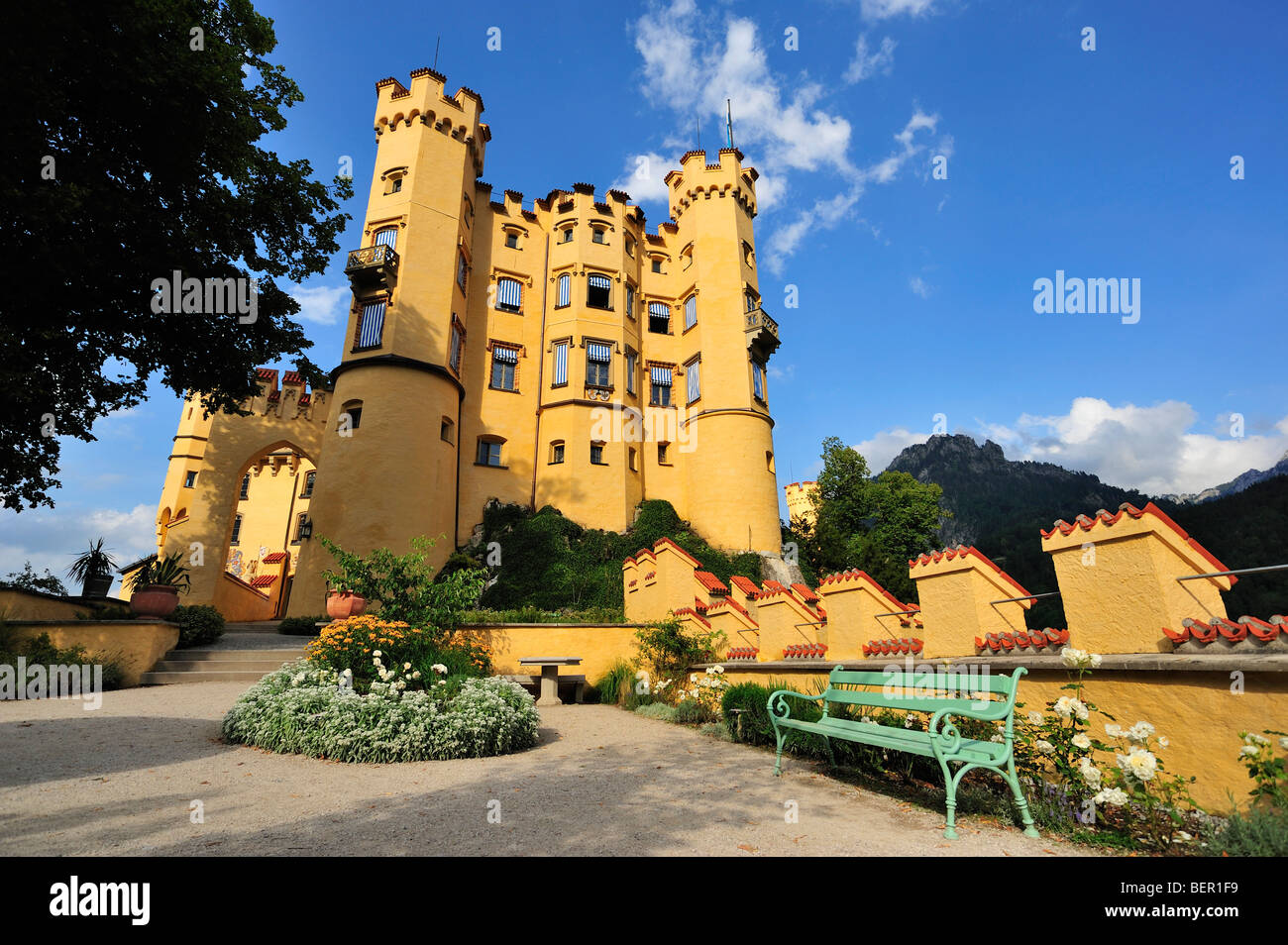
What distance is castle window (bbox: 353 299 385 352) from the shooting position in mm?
22547

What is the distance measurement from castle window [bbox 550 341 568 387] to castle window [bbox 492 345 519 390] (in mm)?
1915

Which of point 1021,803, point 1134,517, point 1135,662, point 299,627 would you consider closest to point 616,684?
point 1021,803

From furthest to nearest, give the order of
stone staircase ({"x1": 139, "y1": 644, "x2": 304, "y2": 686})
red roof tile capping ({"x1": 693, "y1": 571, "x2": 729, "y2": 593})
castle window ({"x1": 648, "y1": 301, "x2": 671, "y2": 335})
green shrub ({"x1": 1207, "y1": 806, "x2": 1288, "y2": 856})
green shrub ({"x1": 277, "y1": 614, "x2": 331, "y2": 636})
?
1. castle window ({"x1": 648, "y1": 301, "x2": 671, "y2": 335})
2. green shrub ({"x1": 277, "y1": 614, "x2": 331, "y2": 636})
3. red roof tile capping ({"x1": 693, "y1": 571, "x2": 729, "y2": 593})
4. stone staircase ({"x1": 139, "y1": 644, "x2": 304, "y2": 686})
5. green shrub ({"x1": 1207, "y1": 806, "x2": 1288, "y2": 856})

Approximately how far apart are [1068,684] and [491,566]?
66.6 feet

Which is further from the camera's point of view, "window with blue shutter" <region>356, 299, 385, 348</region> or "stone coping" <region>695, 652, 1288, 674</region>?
"window with blue shutter" <region>356, 299, 385, 348</region>

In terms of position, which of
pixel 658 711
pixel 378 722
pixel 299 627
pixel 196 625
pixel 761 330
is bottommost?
pixel 658 711

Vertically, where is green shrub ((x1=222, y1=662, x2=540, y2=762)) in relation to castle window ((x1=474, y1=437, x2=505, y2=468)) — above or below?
below

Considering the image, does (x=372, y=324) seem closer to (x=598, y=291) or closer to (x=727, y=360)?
(x=598, y=291)

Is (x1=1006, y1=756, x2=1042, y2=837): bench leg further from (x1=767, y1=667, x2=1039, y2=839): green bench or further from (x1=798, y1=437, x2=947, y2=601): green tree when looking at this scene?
(x1=798, y1=437, x2=947, y2=601): green tree

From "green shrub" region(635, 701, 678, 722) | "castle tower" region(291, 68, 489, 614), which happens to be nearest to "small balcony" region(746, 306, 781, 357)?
"castle tower" region(291, 68, 489, 614)

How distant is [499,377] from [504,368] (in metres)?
0.59

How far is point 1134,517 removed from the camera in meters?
4.52
